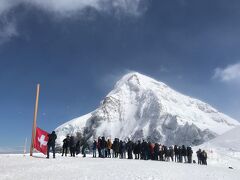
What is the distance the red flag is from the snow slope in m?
25.1

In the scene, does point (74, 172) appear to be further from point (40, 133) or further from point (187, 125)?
point (187, 125)

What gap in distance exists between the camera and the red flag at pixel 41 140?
2611 centimetres

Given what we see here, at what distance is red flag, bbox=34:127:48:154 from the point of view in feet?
85.7

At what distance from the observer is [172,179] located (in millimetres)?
17359

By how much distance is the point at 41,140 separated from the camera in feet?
86.3

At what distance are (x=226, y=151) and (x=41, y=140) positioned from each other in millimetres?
34893

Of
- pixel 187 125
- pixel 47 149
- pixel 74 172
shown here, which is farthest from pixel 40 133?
pixel 187 125

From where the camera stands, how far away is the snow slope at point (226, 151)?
44031 mm

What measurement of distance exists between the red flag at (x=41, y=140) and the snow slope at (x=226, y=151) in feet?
82.4

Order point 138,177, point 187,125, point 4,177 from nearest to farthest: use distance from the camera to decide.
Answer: point 4,177 < point 138,177 < point 187,125

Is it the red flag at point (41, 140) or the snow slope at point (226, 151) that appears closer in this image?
the red flag at point (41, 140)

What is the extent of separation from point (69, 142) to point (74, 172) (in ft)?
42.3

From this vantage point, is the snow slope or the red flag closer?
the red flag

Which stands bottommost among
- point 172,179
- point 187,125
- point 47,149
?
point 172,179
